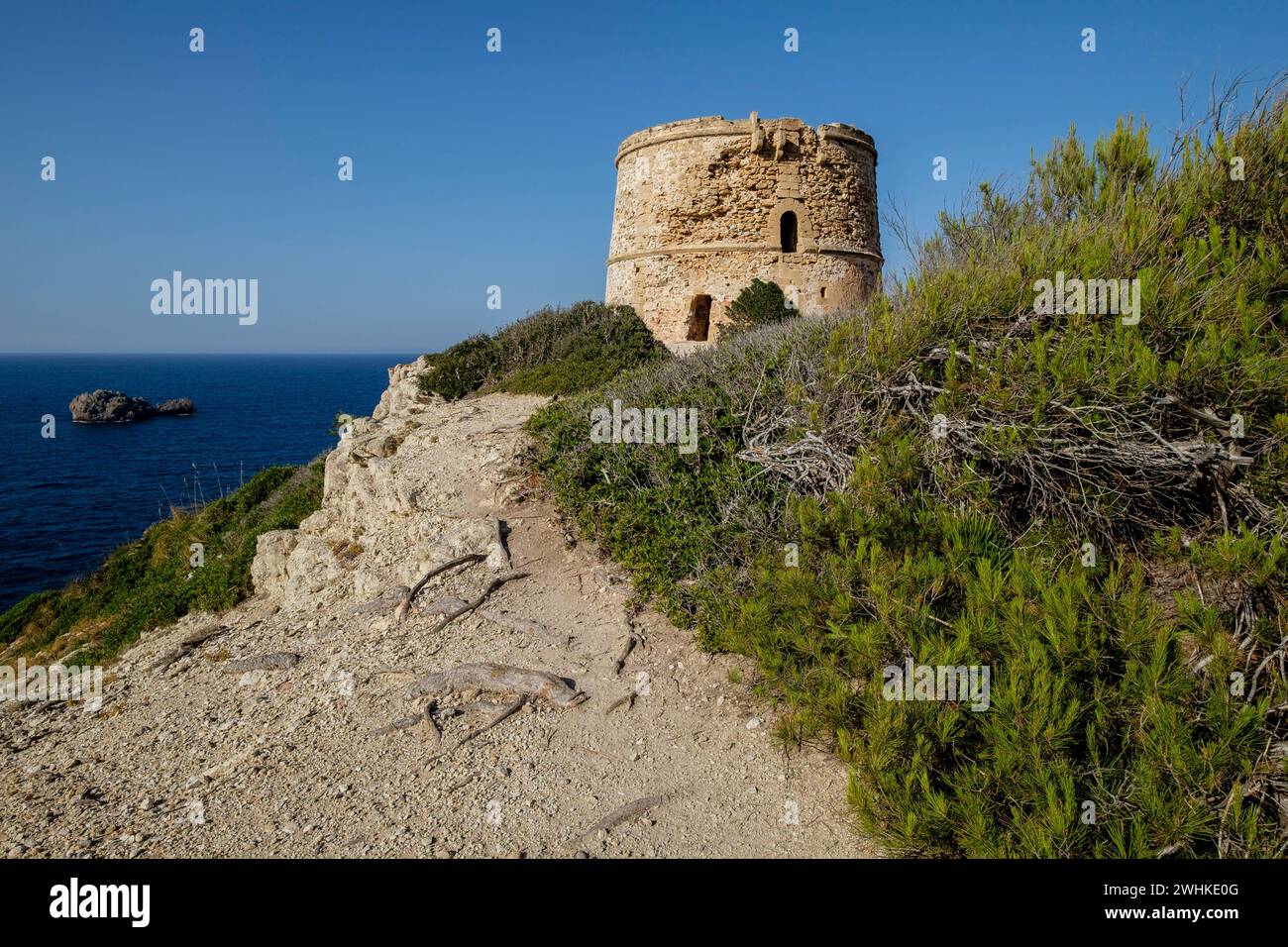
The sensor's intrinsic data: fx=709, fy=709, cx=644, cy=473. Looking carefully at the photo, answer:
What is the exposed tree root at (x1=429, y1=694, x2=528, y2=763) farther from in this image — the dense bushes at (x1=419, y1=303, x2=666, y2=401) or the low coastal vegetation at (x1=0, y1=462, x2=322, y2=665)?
the dense bushes at (x1=419, y1=303, x2=666, y2=401)

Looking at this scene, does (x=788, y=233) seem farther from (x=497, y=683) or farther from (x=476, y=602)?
(x=497, y=683)

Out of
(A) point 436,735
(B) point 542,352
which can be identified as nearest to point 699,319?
(B) point 542,352

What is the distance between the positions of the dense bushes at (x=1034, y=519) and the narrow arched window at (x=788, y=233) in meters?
10.4

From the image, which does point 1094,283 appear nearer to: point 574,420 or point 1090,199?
point 1090,199

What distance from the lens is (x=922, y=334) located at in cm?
603

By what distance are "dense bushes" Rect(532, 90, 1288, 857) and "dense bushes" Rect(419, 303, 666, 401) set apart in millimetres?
7028

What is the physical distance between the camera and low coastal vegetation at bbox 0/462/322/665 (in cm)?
985

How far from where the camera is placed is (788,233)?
18375mm

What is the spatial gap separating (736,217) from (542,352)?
600 centimetres

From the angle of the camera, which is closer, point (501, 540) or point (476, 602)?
point (476, 602)

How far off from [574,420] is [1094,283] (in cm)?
558

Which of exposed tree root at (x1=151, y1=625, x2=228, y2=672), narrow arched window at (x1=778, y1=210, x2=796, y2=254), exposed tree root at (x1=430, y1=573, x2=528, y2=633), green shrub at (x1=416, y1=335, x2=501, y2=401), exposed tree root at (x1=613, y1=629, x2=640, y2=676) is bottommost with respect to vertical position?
exposed tree root at (x1=151, y1=625, x2=228, y2=672)

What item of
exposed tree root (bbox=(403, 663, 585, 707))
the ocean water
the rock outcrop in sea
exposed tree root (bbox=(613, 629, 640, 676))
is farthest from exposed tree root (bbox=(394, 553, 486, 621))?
the rock outcrop in sea
